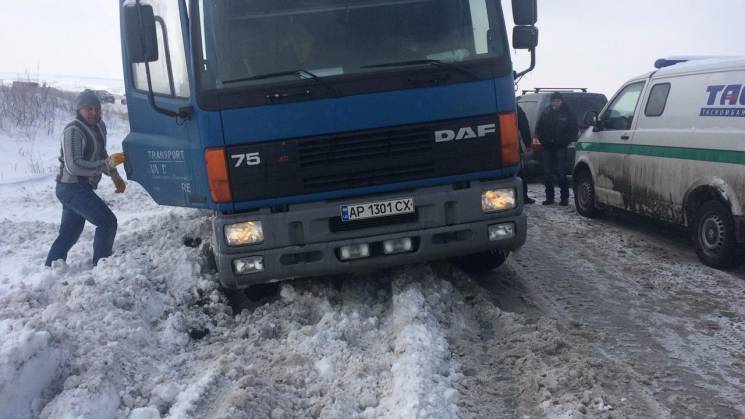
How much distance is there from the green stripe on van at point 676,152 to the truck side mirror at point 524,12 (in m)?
2.45

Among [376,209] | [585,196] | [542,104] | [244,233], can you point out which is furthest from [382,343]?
[542,104]

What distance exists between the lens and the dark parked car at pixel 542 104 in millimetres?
11898

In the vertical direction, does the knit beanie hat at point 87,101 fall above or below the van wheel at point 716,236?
above

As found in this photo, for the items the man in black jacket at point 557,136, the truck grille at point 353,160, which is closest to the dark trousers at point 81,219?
the truck grille at point 353,160

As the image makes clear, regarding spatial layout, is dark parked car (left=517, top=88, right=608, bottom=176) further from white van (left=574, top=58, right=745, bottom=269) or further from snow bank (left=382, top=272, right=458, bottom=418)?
snow bank (left=382, top=272, right=458, bottom=418)

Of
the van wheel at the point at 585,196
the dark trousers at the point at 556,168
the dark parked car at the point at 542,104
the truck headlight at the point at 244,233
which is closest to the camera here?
the truck headlight at the point at 244,233

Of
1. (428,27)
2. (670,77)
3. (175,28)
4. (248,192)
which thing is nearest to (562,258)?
(670,77)

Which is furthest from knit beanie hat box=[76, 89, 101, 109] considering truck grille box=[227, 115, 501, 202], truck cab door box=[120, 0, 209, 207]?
truck grille box=[227, 115, 501, 202]

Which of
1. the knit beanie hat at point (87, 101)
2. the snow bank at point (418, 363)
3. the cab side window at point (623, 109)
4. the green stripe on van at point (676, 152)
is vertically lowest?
the snow bank at point (418, 363)

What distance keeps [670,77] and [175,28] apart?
559 centimetres

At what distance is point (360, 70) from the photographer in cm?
460

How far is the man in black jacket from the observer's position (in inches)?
384

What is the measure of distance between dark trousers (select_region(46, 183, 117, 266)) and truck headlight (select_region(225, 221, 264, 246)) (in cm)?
244

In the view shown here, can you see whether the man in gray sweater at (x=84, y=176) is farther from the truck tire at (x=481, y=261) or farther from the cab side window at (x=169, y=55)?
the truck tire at (x=481, y=261)
